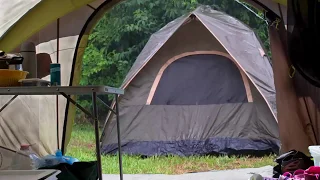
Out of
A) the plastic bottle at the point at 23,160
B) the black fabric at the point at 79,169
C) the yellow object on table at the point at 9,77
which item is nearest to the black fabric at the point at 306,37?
the black fabric at the point at 79,169

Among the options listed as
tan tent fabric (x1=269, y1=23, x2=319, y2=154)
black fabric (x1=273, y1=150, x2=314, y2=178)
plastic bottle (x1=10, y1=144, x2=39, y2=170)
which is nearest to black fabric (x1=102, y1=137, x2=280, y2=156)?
tan tent fabric (x1=269, y1=23, x2=319, y2=154)

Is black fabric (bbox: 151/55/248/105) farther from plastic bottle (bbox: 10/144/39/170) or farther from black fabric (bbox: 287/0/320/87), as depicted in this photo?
black fabric (bbox: 287/0/320/87)

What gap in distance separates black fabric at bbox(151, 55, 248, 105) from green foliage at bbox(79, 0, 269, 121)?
2.02 meters

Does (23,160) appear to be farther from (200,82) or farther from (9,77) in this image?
(200,82)

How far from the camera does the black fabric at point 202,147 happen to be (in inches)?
145

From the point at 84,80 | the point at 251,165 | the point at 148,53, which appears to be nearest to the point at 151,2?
the point at 84,80

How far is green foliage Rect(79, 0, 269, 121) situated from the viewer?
5938 mm

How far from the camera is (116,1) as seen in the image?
2.67 metres

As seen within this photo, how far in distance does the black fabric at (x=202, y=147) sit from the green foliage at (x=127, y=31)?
2140 mm

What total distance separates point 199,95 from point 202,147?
442mm

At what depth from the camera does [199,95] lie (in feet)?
12.8

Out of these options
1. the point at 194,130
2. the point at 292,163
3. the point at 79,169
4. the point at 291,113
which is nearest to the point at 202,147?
the point at 194,130

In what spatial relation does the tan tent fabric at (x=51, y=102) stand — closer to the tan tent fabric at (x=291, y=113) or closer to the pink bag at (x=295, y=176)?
the tan tent fabric at (x=291, y=113)

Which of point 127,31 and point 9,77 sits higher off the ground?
point 127,31
